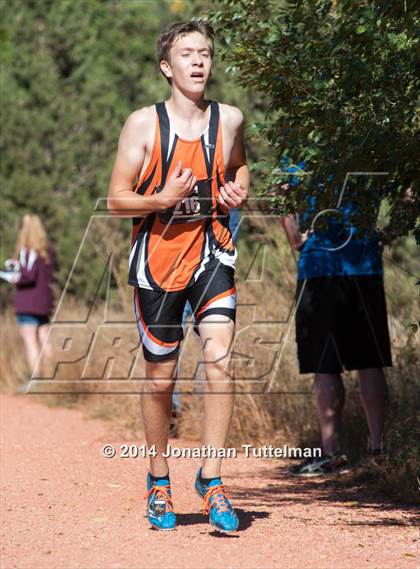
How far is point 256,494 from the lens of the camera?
6539 millimetres

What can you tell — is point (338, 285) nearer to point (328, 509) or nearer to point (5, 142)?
point (328, 509)

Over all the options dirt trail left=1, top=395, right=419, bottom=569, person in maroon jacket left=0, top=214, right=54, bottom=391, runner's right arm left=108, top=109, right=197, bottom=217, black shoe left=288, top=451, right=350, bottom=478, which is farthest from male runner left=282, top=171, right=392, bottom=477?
person in maroon jacket left=0, top=214, right=54, bottom=391

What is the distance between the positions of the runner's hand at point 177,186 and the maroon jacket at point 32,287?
685cm

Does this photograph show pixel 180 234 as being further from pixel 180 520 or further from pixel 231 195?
pixel 180 520

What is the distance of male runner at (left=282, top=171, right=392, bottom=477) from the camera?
7148 mm

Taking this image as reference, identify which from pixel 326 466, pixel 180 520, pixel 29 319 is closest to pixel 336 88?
pixel 180 520

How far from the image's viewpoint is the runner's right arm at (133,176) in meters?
5.29

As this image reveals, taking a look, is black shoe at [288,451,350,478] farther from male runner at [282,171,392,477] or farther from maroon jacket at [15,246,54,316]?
maroon jacket at [15,246,54,316]

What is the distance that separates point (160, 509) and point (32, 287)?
6.86 m

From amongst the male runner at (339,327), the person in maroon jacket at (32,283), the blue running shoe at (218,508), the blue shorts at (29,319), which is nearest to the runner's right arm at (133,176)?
the blue running shoe at (218,508)

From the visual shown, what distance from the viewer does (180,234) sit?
5.48 metres

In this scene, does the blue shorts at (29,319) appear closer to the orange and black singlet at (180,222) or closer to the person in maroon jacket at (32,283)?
the person in maroon jacket at (32,283)

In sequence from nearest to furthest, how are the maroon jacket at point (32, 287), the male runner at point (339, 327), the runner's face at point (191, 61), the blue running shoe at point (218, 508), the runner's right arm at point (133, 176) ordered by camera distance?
the blue running shoe at point (218, 508)
the runner's right arm at point (133, 176)
the runner's face at point (191, 61)
the male runner at point (339, 327)
the maroon jacket at point (32, 287)

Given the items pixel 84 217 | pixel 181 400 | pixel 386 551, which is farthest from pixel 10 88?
pixel 386 551
